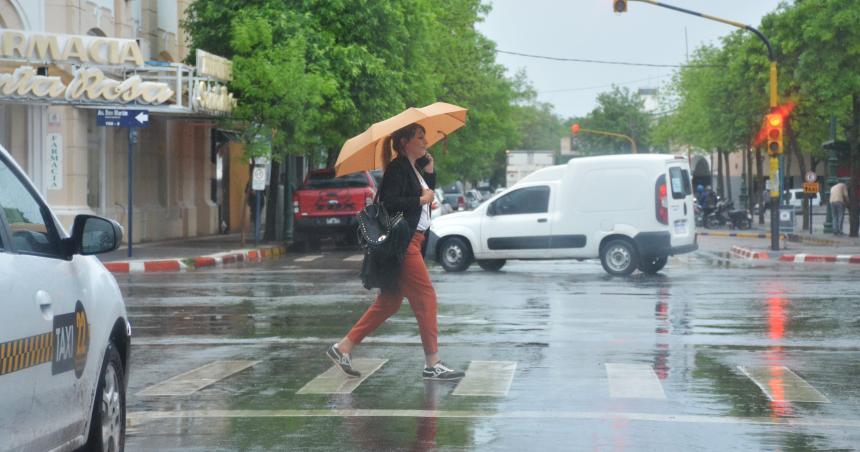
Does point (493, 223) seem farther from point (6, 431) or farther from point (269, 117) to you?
point (6, 431)

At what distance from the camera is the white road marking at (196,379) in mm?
9952

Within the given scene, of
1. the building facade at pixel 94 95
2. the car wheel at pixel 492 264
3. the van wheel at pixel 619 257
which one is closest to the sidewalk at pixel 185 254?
the building facade at pixel 94 95

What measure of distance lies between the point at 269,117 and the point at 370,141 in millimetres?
25361

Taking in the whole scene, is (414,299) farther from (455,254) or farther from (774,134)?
(774,134)

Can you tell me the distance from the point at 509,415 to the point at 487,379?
1783 mm

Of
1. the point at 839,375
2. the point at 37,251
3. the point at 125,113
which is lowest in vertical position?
the point at 839,375

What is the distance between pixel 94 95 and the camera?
30312 mm

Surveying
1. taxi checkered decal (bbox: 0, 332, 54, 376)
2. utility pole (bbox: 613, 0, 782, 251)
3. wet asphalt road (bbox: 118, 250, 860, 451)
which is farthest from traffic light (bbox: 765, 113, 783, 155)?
taxi checkered decal (bbox: 0, 332, 54, 376)

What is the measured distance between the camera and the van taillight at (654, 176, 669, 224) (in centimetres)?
2400

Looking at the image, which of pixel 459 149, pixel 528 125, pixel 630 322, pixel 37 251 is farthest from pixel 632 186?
pixel 528 125

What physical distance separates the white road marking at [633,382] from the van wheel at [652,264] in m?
13.2

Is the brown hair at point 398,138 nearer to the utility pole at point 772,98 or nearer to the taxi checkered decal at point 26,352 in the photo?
the taxi checkered decal at point 26,352

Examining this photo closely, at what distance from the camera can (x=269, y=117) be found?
3588cm

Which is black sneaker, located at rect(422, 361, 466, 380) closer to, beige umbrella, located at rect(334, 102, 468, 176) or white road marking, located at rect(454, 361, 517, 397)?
white road marking, located at rect(454, 361, 517, 397)
